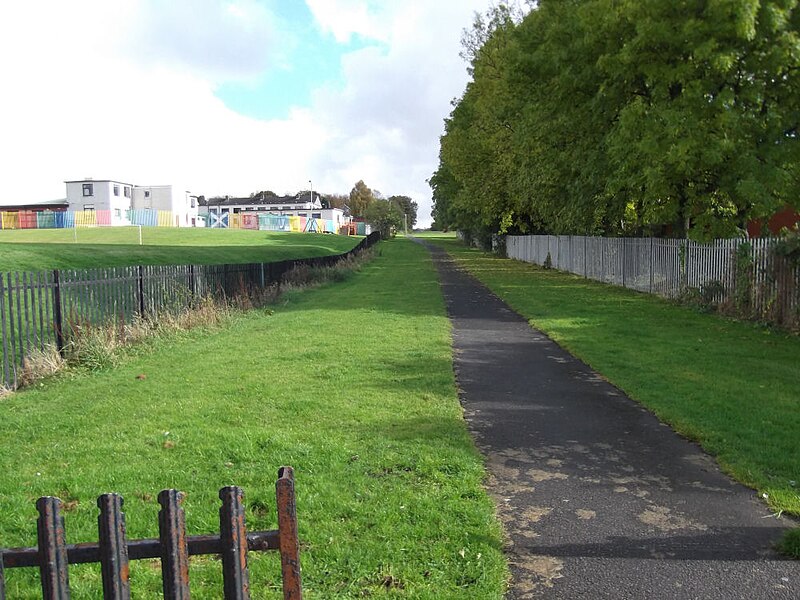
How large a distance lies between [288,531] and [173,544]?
1.28 feet

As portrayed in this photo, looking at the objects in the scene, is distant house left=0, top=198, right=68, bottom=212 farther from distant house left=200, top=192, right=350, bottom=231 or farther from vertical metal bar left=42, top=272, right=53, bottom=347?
vertical metal bar left=42, top=272, right=53, bottom=347

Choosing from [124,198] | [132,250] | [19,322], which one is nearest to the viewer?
[19,322]

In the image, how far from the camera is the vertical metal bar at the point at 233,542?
2336mm

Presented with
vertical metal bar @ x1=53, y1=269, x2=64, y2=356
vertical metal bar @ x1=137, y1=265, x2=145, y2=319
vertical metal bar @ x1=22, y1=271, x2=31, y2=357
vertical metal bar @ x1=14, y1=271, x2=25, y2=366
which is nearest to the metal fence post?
vertical metal bar @ x1=137, y1=265, x2=145, y2=319

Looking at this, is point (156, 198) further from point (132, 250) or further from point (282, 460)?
point (282, 460)

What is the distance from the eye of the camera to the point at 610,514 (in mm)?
4617

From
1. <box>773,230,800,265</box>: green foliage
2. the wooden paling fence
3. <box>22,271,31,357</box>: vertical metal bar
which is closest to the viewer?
<box>22,271,31,357</box>: vertical metal bar

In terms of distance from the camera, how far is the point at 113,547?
2312 millimetres

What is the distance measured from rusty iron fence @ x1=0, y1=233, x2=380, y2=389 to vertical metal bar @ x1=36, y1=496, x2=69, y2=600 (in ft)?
23.8

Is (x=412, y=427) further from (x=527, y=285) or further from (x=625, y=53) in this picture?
(x=527, y=285)

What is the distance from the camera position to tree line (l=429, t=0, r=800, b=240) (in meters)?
15.5

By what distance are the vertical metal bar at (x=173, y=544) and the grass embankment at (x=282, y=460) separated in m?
1.30

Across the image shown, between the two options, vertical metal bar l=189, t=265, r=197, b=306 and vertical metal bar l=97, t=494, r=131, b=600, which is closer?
vertical metal bar l=97, t=494, r=131, b=600

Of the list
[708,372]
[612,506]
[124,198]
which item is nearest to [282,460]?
[612,506]
